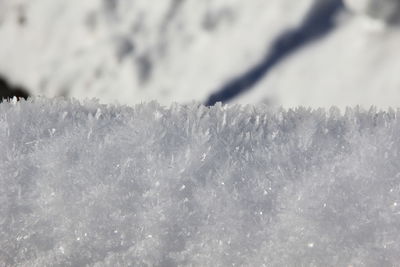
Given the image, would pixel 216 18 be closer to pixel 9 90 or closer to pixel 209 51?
pixel 209 51

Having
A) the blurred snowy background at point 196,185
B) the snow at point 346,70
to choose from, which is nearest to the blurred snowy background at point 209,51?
the snow at point 346,70

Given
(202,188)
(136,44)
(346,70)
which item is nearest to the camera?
(202,188)

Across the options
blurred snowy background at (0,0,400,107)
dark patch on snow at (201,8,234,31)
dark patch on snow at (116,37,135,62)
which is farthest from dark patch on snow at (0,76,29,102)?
dark patch on snow at (201,8,234,31)

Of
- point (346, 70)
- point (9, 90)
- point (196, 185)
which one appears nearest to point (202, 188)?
point (196, 185)

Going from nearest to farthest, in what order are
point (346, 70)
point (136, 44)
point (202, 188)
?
point (202, 188), point (346, 70), point (136, 44)

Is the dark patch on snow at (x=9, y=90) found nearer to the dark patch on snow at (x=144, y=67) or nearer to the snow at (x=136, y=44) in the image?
the snow at (x=136, y=44)

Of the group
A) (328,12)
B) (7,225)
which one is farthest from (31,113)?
(328,12)

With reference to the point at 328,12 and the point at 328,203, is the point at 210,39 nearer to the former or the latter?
the point at 328,12

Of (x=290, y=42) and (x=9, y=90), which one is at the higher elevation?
(x=9, y=90)
